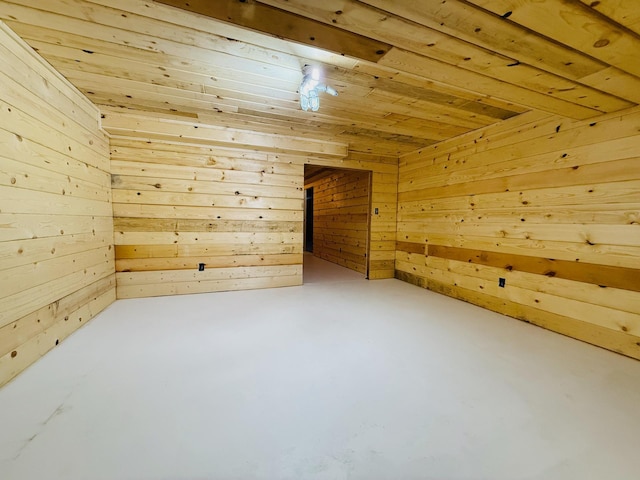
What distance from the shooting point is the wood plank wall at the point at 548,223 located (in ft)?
6.56

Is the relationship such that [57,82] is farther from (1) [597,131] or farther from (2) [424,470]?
(1) [597,131]

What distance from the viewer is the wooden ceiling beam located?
119 cm

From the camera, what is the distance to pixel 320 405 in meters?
1.38

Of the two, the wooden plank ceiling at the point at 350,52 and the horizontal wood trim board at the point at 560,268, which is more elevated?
the wooden plank ceiling at the point at 350,52

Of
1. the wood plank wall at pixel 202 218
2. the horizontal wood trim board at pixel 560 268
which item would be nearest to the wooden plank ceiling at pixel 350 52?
the wood plank wall at pixel 202 218

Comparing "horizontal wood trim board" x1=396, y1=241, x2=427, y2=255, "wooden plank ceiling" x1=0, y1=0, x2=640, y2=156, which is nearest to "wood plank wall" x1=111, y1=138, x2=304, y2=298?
"wooden plank ceiling" x1=0, y1=0, x2=640, y2=156

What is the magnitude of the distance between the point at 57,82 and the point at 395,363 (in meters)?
3.29

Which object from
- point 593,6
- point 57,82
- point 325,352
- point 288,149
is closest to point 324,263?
point 288,149

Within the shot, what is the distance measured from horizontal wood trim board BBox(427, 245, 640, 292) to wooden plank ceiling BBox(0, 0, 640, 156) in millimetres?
1249

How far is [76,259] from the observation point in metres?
2.25

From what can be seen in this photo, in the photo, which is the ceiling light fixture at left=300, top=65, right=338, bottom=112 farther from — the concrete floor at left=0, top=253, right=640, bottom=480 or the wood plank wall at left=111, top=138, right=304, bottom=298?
the concrete floor at left=0, top=253, right=640, bottom=480

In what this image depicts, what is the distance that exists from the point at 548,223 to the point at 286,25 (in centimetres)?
272

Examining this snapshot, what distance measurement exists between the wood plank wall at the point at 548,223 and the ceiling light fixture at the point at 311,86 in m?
2.08

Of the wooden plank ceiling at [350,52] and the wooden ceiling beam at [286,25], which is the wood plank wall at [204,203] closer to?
the wooden plank ceiling at [350,52]
